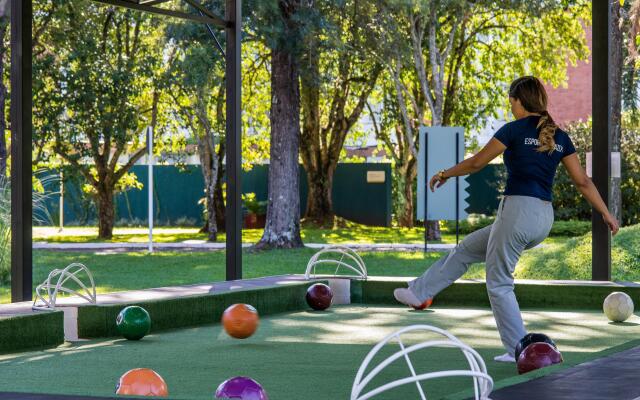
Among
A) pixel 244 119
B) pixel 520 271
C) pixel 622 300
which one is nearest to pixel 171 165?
pixel 244 119

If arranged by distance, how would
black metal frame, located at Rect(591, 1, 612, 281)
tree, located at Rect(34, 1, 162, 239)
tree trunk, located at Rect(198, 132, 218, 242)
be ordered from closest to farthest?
black metal frame, located at Rect(591, 1, 612, 281) < tree, located at Rect(34, 1, 162, 239) < tree trunk, located at Rect(198, 132, 218, 242)

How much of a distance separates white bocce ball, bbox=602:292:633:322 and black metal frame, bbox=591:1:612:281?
1670 millimetres

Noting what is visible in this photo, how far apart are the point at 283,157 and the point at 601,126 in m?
9.83

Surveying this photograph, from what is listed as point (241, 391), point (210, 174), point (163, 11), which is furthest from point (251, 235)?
point (241, 391)

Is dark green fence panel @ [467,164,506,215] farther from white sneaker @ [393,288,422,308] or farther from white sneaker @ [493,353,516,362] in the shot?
white sneaker @ [493,353,516,362]

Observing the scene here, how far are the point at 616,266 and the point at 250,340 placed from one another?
6.15 metres

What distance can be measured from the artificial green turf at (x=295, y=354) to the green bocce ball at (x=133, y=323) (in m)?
0.10

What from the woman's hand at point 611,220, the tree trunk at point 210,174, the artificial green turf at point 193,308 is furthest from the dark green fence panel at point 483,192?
the woman's hand at point 611,220

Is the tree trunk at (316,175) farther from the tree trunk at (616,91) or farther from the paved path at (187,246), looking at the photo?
the tree trunk at (616,91)

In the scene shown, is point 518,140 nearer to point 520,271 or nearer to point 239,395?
point 239,395

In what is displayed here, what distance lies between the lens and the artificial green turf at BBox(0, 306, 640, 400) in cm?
593

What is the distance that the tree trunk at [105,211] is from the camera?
2436 centimetres

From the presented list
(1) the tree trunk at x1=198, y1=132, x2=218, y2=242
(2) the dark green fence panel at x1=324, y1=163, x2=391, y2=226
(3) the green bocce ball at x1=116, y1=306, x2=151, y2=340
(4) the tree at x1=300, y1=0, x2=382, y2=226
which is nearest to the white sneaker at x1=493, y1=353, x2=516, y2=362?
(3) the green bocce ball at x1=116, y1=306, x2=151, y2=340

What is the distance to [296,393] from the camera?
571cm
